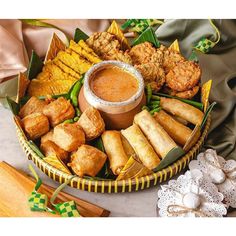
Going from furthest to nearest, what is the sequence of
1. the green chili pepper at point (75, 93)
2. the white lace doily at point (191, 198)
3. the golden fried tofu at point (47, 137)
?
the green chili pepper at point (75, 93)
the golden fried tofu at point (47, 137)
the white lace doily at point (191, 198)

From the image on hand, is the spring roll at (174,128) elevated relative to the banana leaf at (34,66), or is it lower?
lower

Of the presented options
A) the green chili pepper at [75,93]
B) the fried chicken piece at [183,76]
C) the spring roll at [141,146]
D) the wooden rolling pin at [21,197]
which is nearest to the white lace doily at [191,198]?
the spring roll at [141,146]

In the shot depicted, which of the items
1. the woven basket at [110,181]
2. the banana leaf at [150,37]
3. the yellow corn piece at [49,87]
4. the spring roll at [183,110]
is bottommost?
the woven basket at [110,181]

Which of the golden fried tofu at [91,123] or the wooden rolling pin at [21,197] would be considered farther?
the golden fried tofu at [91,123]

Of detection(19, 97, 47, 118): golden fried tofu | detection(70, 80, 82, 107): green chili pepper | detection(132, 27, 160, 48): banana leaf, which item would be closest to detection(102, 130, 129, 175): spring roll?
detection(70, 80, 82, 107): green chili pepper

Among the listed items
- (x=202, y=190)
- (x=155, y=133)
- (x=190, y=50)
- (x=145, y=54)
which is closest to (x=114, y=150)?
(x=155, y=133)

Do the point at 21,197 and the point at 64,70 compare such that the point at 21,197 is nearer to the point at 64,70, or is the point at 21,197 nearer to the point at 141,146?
the point at 141,146

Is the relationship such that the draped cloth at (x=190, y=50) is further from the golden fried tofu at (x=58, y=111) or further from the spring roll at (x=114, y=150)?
the spring roll at (x=114, y=150)

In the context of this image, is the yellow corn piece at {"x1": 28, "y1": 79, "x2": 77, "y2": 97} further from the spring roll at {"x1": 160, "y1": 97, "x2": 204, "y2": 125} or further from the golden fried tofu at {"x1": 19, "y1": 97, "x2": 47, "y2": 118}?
the spring roll at {"x1": 160, "y1": 97, "x2": 204, "y2": 125}
